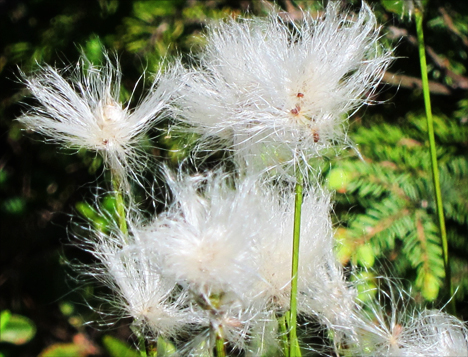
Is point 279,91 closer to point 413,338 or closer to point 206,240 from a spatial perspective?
point 206,240

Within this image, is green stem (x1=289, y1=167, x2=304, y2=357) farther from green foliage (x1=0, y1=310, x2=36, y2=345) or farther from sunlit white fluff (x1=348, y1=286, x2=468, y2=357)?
green foliage (x1=0, y1=310, x2=36, y2=345)

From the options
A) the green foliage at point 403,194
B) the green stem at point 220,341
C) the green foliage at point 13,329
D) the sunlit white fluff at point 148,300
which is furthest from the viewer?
the green foliage at point 13,329

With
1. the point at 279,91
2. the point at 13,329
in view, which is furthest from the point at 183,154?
the point at 13,329

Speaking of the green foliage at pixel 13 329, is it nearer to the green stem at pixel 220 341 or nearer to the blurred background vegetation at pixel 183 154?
the blurred background vegetation at pixel 183 154

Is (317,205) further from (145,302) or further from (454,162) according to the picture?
(454,162)

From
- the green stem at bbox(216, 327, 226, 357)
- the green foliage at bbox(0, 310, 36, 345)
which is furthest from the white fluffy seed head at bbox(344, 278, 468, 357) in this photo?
the green foliage at bbox(0, 310, 36, 345)

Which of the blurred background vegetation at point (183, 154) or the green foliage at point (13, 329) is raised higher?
the blurred background vegetation at point (183, 154)

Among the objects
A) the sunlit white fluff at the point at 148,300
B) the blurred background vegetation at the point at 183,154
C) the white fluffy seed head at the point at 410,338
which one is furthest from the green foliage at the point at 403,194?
the sunlit white fluff at the point at 148,300
